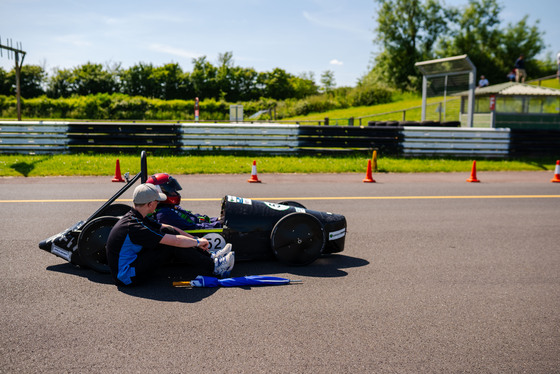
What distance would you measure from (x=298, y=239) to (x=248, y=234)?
1.83 feet

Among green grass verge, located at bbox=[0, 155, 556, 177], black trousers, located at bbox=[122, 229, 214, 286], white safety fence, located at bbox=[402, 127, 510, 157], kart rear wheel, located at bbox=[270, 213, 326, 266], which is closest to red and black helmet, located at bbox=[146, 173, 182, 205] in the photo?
black trousers, located at bbox=[122, 229, 214, 286]

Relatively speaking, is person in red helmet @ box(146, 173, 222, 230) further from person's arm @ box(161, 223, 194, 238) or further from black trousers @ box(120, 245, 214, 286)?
black trousers @ box(120, 245, 214, 286)

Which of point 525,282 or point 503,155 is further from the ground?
point 503,155

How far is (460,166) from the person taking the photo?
47.7 ft

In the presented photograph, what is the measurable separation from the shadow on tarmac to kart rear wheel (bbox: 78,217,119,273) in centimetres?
13

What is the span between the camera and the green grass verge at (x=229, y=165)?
1252cm

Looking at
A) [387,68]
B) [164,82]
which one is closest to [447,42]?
[387,68]

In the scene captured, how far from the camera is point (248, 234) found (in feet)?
16.7

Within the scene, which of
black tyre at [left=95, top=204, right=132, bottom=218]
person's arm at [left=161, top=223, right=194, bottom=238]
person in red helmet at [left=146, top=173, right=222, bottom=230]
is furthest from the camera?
black tyre at [left=95, top=204, right=132, bottom=218]

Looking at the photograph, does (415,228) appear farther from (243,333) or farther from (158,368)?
(158,368)

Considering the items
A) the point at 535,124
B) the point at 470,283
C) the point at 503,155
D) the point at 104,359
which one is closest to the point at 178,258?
the point at 104,359

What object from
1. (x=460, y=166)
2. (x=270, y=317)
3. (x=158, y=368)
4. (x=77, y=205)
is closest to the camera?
(x=158, y=368)

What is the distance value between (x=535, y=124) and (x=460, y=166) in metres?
6.30

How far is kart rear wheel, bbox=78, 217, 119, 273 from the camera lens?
4840mm
